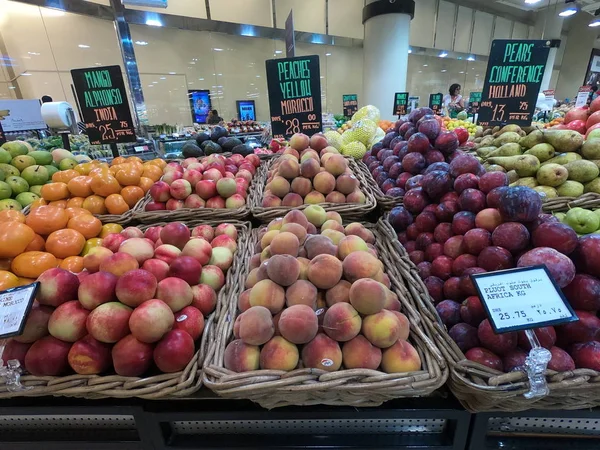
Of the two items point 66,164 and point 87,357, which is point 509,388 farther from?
point 66,164

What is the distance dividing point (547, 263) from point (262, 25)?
346 inches

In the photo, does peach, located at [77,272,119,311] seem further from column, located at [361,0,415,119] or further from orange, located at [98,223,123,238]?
column, located at [361,0,415,119]

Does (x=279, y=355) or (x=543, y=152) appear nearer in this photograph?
(x=279, y=355)

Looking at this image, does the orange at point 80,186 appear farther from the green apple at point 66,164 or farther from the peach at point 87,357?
the peach at point 87,357

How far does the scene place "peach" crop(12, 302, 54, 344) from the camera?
95 centimetres

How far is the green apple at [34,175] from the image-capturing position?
2.02 metres

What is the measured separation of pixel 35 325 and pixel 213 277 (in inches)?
21.9

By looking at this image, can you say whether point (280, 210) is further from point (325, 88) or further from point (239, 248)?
point (325, 88)

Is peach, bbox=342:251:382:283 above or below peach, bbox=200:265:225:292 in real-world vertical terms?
above

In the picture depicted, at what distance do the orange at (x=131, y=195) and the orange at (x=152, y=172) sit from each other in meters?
0.19

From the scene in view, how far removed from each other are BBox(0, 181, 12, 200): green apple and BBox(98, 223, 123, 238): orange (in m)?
0.73

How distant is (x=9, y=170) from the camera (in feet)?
6.48

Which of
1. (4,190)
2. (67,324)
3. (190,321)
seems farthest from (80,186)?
(190,321)

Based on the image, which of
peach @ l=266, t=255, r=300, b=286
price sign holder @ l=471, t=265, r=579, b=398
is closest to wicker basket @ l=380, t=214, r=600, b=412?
price sign holder @ l=471, t=265, r=579, b=398
